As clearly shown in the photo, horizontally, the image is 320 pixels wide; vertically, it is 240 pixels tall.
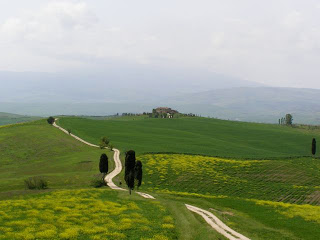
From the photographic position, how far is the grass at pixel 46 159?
229ft

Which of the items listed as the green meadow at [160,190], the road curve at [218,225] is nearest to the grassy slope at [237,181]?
the green meadow at [160,190]

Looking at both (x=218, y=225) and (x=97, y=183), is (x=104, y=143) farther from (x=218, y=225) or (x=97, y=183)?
(x=218, y=225)

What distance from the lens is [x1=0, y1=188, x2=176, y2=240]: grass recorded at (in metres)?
31.8

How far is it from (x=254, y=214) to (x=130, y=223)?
21.5 meters

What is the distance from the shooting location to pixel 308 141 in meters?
156

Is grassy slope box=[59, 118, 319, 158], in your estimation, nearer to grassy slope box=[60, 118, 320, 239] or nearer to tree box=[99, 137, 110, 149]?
grassy slope box=[60, 118, 320, 239]

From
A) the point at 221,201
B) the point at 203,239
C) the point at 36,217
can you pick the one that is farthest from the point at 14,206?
the point at 221,201

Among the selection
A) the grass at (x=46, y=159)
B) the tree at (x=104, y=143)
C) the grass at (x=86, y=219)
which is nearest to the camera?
the grass at (x=86, y=219)

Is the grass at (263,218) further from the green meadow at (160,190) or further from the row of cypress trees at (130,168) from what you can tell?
the row of cypress trees at (130,168)

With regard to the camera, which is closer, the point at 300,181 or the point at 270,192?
the point at 270,192

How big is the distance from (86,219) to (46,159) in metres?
67.4

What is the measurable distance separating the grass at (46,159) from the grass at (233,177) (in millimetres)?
15920

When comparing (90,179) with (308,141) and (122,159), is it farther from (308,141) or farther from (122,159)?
(308,141)

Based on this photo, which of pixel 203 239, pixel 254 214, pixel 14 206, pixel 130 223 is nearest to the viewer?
pixel 203 239
